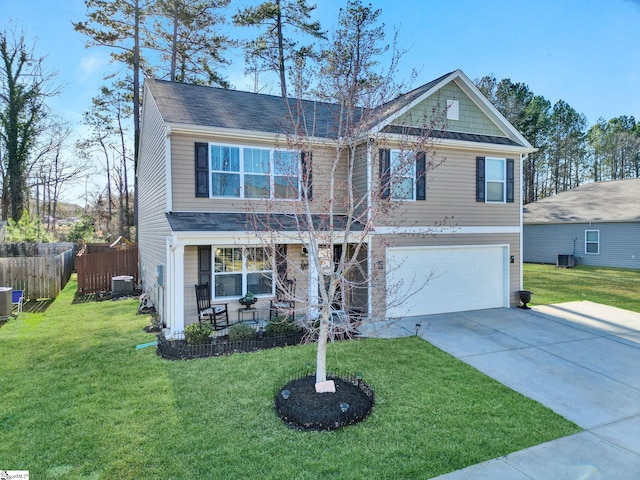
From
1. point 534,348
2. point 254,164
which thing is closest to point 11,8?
point 254,164

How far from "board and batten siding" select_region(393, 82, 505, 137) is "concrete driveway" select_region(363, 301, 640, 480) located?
5.64m

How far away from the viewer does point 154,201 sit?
453 inches

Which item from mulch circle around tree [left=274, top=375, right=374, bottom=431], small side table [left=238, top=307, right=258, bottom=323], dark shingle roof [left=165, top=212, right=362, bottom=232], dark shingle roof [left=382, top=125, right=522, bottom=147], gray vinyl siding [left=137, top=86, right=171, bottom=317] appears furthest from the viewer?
dark shingle roof [left=382, top=125, right=522, bottom=147]

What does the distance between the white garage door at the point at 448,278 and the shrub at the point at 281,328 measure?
3156 millimetres

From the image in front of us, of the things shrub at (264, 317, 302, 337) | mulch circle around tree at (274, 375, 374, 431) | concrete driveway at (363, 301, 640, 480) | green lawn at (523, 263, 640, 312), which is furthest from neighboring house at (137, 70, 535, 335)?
green lawn at (523, 263, 640, 312)

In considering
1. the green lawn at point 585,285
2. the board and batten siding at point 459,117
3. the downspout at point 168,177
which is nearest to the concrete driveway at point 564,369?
the green lawn at point 585,285

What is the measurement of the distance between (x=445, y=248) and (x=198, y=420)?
27.8ft

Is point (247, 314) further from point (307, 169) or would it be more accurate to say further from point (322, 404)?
point (307, 169)

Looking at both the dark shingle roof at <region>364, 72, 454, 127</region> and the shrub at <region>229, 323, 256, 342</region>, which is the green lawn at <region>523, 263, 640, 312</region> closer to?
the dark shingle roof at <region>364, 72, 454, 127</region>

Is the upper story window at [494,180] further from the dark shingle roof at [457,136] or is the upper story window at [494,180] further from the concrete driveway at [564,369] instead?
the concrete driveway at [564,369]

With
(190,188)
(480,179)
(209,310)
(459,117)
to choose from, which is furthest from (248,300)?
(459,117)

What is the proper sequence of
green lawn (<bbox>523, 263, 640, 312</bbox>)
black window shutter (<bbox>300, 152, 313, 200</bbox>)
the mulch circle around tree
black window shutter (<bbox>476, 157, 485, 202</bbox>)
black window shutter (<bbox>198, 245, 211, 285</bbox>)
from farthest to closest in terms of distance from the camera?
green lawn (<bbox>523, 263, 640, 312</bbox>) < black window shutter (<bbox>476, 157, 485, 202</bbox>) < black window shutter (<bbox>198, 245, 211, 285</bbox>) < black window shutter (<bbox>300, 152, 313, 200</bbox>) < the mulch circle around tree

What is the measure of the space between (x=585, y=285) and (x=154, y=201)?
1733cm

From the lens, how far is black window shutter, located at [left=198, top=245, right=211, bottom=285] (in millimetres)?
9305
